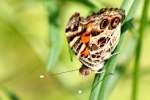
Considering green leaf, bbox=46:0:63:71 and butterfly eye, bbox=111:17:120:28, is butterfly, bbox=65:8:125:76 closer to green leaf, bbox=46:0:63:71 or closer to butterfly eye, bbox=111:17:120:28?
butterfly eye, bbox=111:17:120:28

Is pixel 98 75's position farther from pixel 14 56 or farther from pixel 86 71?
pixel 14 56

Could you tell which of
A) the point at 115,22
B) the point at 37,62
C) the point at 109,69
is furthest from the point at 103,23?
the point at 37,62

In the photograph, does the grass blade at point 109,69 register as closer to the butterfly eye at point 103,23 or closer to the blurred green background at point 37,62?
the butterfly eye at point 103,23

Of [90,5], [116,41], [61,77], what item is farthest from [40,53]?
[116,41]

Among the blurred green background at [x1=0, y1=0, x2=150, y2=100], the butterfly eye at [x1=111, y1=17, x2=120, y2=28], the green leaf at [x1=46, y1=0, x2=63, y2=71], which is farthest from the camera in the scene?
the blurred green background at [x1=0, y1=0, x2=150, y2=100]

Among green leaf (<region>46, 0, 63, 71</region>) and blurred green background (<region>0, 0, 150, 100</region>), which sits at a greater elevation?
green leaf (<region>46, 0, 63, 71</region>)

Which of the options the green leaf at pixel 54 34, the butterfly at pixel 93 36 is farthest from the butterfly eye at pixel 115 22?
the green leaf at pixel 54 34

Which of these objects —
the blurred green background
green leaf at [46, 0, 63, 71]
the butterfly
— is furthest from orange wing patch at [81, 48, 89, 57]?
the blurred green background

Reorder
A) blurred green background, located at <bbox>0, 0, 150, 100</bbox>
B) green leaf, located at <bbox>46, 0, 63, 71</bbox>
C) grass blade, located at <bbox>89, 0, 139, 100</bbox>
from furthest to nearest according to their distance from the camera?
blurred green background, located at <bbox>0, 0, 150, 100</bbox>, green leaf, located at <bbox>46, 0, 63, 71</bbox>, grass blade, located at <bbox>89, 0, 139, 100</bbox>
